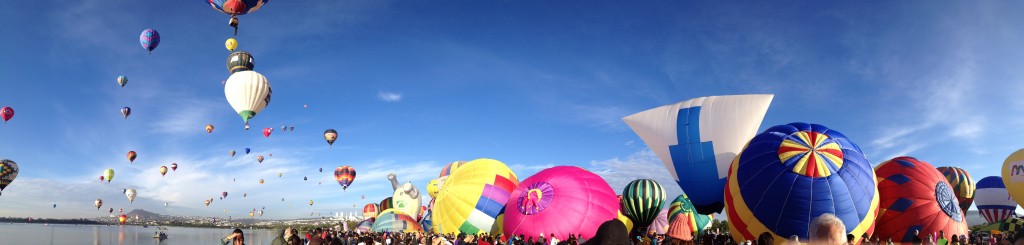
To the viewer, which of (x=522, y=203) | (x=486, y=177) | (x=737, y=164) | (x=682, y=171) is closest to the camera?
(x=737, y=164)

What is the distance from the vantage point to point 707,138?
2186cm

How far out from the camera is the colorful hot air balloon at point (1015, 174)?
2719 cm

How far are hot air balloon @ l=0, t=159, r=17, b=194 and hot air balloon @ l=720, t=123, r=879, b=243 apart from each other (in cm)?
5259

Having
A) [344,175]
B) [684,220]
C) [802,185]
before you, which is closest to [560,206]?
[802,185]

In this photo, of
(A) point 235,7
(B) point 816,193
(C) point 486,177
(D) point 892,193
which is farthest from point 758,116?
(A) point 235,7

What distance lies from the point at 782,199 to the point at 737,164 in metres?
1.84

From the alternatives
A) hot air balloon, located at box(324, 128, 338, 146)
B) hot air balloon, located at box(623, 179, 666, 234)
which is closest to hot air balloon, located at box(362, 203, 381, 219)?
hot air balloon, located at box(324, 128, 338, 146)

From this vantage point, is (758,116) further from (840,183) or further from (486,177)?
(486,177)

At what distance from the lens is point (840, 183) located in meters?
14.0

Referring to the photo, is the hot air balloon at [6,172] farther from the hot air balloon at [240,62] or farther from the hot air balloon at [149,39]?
the hot air balloon at [240,62]

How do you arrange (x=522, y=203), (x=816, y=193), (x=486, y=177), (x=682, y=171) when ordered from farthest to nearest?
(x=486, y=177) → (x=682, y=171) → (x=522, y=203) → (x=816, y=193)

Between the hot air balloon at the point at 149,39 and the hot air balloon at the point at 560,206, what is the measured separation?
27329 mm

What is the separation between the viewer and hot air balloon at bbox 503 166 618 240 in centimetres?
1997

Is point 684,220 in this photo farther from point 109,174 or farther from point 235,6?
point 109,174
